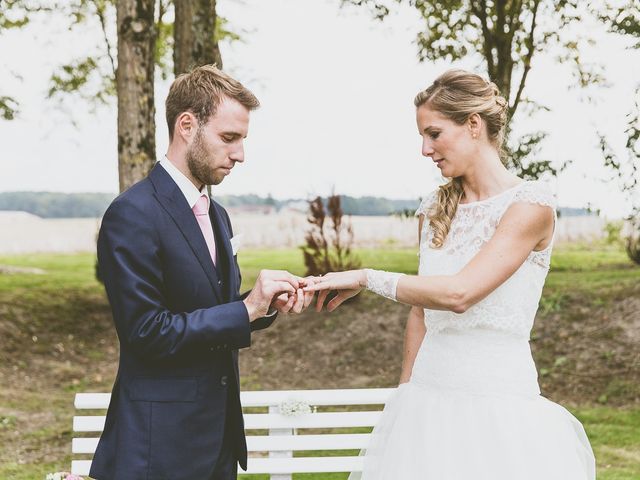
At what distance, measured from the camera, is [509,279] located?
3.05 m

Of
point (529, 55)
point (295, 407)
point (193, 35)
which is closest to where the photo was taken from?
point (295, 407)

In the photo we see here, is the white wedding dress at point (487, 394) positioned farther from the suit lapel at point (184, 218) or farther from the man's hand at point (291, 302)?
the suit lapel at point (184, 218)

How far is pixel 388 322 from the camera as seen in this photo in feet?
39.4

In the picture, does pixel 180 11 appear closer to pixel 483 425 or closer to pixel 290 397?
pixel 290 397

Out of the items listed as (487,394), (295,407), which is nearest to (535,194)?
(487,394)

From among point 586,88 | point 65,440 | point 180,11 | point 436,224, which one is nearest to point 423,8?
point 586,88

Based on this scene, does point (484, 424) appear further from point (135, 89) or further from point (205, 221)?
point (135, 89)

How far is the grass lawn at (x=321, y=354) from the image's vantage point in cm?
789

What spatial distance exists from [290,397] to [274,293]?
1983 millimetres

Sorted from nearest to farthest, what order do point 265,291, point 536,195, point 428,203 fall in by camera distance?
point 265,291
point 536,195
point 428,203

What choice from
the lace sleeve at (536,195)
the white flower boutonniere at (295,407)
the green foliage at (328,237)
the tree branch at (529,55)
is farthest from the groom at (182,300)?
Answer: the green foliage at (328,237)

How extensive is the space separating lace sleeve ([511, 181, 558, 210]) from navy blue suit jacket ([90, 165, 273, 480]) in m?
1.09

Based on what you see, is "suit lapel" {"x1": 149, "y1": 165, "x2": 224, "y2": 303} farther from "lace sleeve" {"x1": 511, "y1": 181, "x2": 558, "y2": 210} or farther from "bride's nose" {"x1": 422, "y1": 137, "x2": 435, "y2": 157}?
"lace sleeve" {"x1": 511, "y1": 181, "x2": 558, "y2": 210}

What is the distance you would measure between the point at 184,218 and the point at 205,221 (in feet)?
0.76
